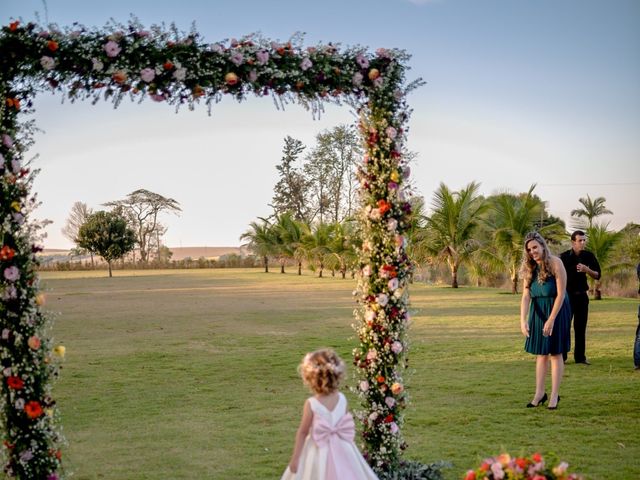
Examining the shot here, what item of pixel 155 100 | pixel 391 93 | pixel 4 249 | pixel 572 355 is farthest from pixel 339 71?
pixel 572 355

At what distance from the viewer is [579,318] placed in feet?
38.0

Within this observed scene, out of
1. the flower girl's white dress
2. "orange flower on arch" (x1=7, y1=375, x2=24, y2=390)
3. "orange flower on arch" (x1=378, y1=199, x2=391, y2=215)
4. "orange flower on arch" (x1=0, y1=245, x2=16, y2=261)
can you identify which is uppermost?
"orange flower on arch" (x1=378, y1=199, x2=391, y2=215)

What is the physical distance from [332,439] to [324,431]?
0.33 ft

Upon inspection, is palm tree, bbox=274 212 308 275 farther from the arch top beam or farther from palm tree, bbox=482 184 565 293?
the arch top beam

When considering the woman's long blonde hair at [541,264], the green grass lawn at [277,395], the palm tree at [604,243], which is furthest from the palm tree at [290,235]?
the woman's long blonde hair at [541,264]

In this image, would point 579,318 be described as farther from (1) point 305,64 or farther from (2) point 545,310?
(1) point 305,64

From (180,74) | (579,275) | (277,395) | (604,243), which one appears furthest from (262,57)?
(604,243)

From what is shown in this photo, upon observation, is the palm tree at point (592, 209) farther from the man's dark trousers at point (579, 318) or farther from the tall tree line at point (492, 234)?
the man's dark trousers at point (579, 318)

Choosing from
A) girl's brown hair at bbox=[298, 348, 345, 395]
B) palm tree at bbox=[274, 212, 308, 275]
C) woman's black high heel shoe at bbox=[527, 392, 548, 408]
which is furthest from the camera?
palm tree at bbox=[274, 212, 308, 275]

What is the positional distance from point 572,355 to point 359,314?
7625 millimetres

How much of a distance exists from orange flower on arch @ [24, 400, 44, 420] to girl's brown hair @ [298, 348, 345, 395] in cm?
239

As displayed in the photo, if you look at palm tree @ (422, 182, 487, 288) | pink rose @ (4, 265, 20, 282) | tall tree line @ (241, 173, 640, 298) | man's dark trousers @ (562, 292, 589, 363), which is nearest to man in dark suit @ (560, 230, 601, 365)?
man's dark trousers @ (562, 292, 589, 363)

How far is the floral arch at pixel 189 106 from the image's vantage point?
5625mm

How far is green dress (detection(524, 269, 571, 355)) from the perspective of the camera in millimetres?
8461
